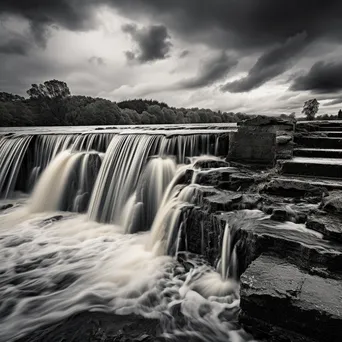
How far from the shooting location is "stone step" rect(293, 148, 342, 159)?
654cm

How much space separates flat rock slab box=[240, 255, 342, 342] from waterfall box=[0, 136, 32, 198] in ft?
35.8

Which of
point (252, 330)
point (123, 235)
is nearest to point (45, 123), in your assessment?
point (123, 235)

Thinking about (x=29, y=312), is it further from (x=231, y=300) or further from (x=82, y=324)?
(x=231, y=300)

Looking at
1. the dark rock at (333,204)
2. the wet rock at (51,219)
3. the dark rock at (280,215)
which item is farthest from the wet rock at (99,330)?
the wet rock at (51,219)

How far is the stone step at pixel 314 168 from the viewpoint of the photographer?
5.29m

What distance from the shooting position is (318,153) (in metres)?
6.91

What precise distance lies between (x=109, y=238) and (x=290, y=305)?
4.78 m

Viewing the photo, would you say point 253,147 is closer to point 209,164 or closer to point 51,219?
point 209,164

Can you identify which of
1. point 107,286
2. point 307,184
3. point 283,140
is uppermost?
point 283,140

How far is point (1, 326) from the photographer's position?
3451 mm

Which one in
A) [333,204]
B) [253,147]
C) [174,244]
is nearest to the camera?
[333,204]

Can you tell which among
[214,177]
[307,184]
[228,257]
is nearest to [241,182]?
[214,177]

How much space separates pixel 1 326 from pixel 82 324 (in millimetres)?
1172

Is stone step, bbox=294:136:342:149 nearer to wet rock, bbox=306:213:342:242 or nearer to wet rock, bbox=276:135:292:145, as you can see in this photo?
wet rock, bbox=276:135:292:145
